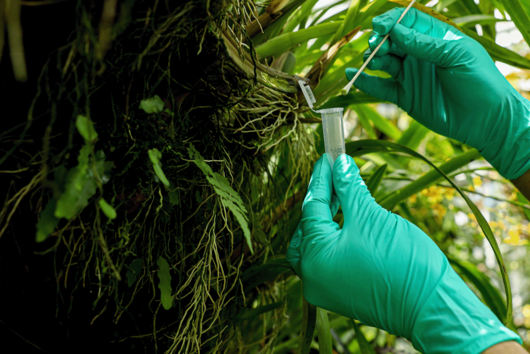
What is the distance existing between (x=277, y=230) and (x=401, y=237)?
25 cm

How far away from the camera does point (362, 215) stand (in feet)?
1.72

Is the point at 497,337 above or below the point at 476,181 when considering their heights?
above

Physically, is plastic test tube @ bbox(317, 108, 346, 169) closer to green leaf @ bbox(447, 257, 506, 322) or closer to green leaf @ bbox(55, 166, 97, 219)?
green leaf @ bbox(55, 166, 97, 219)

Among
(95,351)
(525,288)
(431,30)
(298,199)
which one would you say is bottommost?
(525,288)

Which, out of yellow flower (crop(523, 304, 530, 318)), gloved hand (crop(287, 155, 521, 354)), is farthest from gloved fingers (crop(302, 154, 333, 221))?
yellow flower (crop(523, 304, 530, 318))

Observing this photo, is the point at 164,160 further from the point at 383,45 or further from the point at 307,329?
the point at 383,45

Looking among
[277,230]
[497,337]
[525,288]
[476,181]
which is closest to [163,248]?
[277,230]

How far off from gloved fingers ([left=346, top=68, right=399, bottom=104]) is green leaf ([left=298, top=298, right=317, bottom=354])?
44 cm

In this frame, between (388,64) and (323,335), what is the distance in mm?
544

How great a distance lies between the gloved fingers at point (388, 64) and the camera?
25.7 inches

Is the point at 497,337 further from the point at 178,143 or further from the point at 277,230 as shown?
the point at 178,143

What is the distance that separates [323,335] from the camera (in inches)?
21.6

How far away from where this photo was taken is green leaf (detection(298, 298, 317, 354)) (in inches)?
20.7

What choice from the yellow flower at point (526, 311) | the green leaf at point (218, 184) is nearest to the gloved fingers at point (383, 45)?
the green leaf at point (218, 184)
